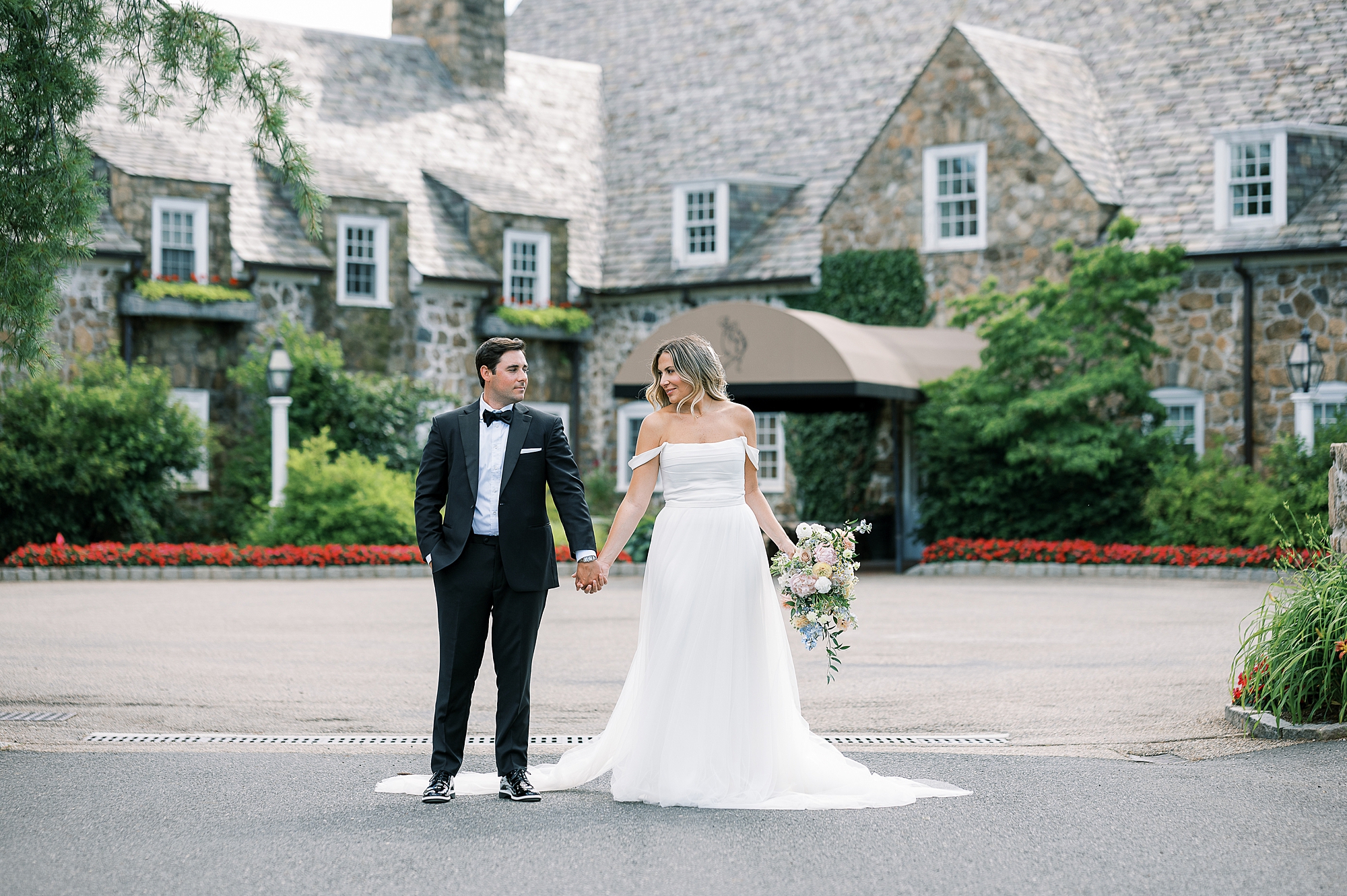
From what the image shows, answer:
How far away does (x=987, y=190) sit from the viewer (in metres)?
24.2

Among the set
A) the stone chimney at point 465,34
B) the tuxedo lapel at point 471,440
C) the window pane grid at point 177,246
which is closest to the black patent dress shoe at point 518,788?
the tuxedo lapel at point 471,440

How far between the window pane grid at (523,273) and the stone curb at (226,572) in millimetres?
8193

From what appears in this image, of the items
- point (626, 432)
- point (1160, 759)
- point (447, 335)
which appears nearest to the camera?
point (1160, 759)

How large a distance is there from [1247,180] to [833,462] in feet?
24.9

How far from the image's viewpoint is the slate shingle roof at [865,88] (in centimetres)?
2375

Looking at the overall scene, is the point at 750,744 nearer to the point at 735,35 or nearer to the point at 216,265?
the point at 216,265

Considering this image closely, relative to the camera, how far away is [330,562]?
20547 millimetres

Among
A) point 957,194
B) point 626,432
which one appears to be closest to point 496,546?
point 957,194

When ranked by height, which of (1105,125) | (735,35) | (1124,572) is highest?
(735,35)

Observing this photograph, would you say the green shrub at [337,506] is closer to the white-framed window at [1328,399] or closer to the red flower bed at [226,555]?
the red flower bed at [226,555]

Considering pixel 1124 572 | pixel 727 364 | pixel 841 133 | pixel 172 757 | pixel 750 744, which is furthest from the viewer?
pixel 841 133

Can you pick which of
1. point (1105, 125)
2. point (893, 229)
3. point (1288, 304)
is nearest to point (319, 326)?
point (893, 229)

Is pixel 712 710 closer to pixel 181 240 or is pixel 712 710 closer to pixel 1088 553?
pixel 1088 553

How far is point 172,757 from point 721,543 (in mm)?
2929
